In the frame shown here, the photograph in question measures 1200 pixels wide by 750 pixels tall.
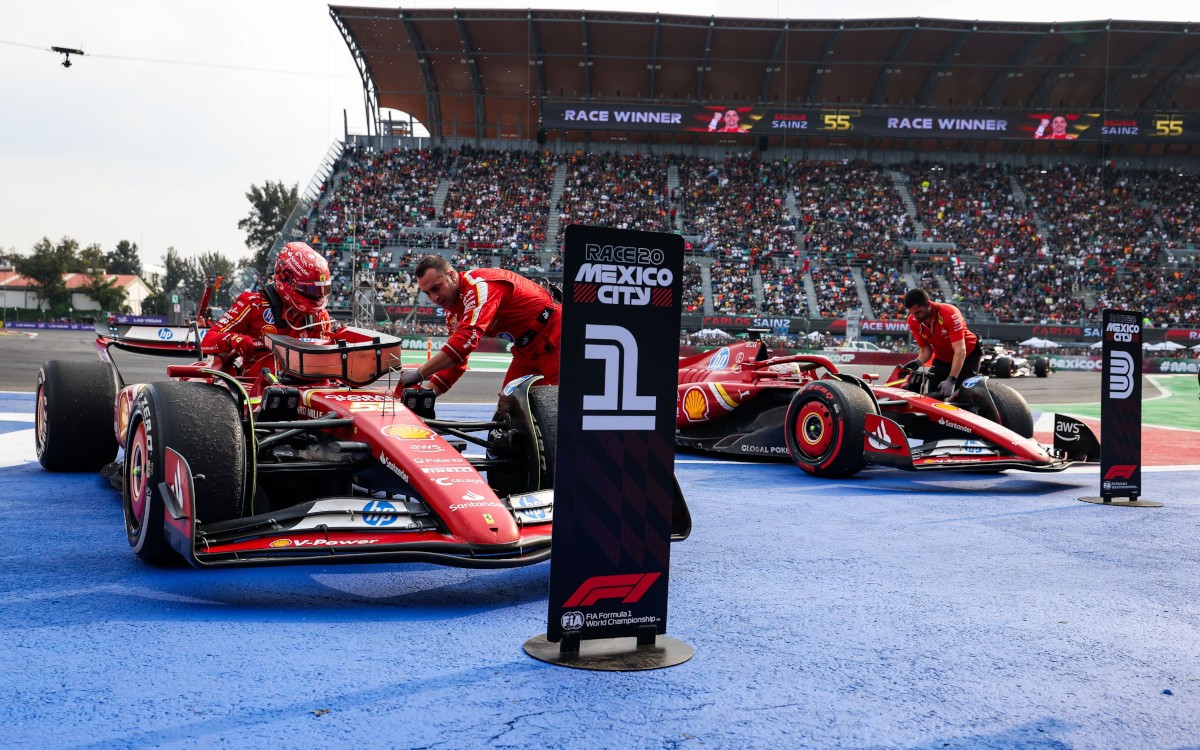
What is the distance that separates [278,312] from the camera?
242 inches

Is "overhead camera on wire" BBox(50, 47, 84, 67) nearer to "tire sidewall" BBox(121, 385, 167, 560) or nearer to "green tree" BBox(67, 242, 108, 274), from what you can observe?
"tire sidewall" BBox(121, 385, 167, 560)

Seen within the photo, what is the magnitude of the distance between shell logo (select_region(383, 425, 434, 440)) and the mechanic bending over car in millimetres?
5379

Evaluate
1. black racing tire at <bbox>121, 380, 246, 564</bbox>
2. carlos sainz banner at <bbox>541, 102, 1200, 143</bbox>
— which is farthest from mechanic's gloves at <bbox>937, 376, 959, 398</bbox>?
carlos sainz banner at <bbox>541, 102, 1200, 143</bbox>

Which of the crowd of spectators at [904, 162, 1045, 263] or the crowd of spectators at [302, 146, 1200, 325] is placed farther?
the crowd of spectators at [904, 162, 1045, 263]

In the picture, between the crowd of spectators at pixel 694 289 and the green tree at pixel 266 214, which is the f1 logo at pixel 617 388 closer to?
the crowd of spectators at pixel 694 289

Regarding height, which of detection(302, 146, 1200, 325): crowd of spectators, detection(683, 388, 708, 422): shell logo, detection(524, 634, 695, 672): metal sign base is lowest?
detection(524, 634, 695, 672): metal sign base

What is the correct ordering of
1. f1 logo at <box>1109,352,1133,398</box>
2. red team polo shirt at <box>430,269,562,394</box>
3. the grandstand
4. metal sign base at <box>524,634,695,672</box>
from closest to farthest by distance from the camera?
metal sign base at <box>524,634,695,672</box> → red team polo shirt at <box>430,269,562,394</box> → f1 logo at <box>1109,352,1133,398</box> → the grandstand

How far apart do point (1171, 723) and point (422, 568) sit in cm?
304

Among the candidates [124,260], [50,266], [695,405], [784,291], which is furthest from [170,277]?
[695,405]

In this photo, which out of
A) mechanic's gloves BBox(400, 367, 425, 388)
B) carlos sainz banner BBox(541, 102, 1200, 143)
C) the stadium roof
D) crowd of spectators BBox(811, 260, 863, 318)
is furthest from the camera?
carlos sainz banner BBox(541, 102, 1200, 143)

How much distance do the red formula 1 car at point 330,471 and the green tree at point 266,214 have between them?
254ft

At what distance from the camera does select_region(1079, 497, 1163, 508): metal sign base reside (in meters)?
6.93

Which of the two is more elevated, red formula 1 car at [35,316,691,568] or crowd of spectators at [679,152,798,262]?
crowd of spectators at [679,152,798,262]

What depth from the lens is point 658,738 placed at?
8.36 feet
